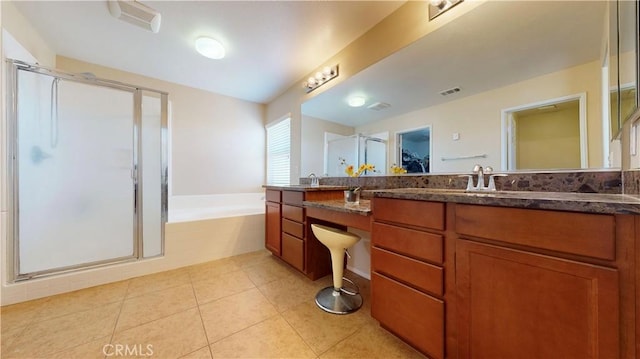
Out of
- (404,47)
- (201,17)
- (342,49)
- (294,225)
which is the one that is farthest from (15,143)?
(404,47)

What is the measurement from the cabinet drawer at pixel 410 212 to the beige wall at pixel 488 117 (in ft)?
2.25

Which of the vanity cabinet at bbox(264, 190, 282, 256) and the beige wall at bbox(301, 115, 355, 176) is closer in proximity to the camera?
the vanity cabinet at bbox(264, 190, 282, 256)

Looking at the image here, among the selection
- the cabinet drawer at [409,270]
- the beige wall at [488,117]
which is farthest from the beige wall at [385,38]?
the cabinet drawer at [409,270]

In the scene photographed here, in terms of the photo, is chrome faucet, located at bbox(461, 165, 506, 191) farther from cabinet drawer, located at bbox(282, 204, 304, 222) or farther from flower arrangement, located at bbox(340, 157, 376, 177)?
cabinet drawer, located at bbox(282, 204, 304, 222)

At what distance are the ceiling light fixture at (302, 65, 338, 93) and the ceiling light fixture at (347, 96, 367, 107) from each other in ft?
1.14

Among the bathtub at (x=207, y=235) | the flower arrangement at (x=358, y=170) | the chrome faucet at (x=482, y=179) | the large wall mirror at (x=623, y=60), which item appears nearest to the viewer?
the large wall mirror at (x=623, y=60)

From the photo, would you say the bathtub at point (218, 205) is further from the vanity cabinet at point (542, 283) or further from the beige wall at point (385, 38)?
the vanity cabinet at point (542, 283)

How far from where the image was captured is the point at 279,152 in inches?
143

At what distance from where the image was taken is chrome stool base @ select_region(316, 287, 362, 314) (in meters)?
1.53

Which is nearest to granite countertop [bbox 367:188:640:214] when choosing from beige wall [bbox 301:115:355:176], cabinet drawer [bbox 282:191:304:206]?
cabinet drawer [bbox 282:191:304:206]

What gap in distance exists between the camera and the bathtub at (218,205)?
3004mm

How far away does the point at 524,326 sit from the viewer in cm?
77

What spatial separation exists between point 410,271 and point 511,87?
1248mm

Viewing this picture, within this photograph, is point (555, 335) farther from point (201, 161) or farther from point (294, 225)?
point (201, 161)
